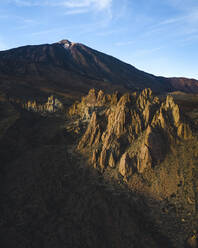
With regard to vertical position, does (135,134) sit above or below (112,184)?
above

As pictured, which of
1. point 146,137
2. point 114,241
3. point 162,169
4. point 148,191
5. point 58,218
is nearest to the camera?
point 114,241

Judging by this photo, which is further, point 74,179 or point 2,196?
point 74,179

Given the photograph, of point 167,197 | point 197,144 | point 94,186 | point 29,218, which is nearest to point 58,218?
point 29,218

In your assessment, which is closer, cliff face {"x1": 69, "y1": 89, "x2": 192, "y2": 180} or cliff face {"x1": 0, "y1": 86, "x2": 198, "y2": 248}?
cliff face {"x1": 0, "y1": 86, "x2": 198, "y2": 248}

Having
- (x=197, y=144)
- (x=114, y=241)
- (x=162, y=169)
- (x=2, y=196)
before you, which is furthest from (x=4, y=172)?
(x=197, y=144)

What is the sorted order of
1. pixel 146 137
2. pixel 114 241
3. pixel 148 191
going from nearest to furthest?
pixel 114 241, pixel 148 191, pixel 146 137

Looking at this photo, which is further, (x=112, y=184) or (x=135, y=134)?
(x=135, y=134)

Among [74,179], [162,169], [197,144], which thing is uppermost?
[197,144]

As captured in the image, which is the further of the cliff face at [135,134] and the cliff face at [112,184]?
the cliff face at [135,134]

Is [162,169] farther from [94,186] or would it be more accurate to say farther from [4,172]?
[4,172]

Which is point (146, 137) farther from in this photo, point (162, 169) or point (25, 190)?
point (25, 190)

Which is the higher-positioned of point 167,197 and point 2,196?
point 167,197
